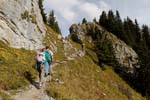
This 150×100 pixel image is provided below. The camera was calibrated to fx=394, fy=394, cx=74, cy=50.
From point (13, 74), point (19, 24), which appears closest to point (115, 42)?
point (19, 24)

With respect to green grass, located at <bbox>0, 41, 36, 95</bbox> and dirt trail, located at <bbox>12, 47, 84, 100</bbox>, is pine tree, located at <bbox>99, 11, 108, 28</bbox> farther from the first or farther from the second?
dirt trail, located at <bbox>12, 47, 84, 100</bbox>

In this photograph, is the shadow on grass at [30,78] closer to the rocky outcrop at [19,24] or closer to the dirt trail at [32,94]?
the dirt trail at [32,94]

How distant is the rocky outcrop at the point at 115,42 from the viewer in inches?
3529

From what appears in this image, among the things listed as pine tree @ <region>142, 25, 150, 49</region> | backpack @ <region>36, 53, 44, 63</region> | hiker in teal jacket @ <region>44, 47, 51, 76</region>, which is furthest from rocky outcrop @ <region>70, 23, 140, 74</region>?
backpack @ <region>36, 53, 44, 63</region>

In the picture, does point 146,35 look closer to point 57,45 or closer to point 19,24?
point 57,45

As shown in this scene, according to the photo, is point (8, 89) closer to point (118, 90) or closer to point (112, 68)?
point (118, 90)

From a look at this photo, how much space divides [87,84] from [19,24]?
11247 mm

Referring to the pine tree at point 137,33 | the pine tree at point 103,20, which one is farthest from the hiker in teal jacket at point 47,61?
the pine tree at point 137,33

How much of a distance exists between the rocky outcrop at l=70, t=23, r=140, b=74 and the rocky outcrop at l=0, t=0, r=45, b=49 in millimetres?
45616

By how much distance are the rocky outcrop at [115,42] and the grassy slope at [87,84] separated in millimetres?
6834

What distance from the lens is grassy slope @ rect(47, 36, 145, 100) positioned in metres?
26.3

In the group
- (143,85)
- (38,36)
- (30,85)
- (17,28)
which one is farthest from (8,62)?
(143,85)

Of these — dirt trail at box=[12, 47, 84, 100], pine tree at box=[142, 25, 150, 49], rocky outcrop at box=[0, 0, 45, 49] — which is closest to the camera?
dirt trail at box=[12, 47, 84, 100]

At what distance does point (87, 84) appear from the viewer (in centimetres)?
4534
